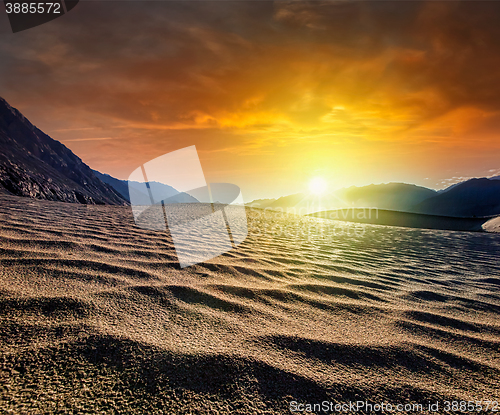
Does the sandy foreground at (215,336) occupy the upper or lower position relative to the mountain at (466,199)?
lower

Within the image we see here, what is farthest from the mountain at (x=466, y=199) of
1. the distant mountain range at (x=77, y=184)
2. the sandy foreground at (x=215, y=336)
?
the sandy foreground at (x=215, y=336)

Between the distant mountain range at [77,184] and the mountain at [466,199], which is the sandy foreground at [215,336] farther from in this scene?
the mountain at [466,199]

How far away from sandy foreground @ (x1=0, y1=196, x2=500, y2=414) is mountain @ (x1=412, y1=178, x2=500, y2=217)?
39.7 m

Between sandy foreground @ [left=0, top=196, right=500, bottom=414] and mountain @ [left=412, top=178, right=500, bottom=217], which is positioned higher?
mountain @ [left=412, top=178, right=500, bottom=217]

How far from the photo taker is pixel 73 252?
233 centimetres

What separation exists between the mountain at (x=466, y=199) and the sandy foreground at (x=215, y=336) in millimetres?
39696

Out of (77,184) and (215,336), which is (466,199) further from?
(77,184)

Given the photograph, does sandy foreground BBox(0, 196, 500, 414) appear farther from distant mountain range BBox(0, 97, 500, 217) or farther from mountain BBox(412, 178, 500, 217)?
mountain BBox(412, 178, 500, 217)

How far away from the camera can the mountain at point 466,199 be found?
1317 inches

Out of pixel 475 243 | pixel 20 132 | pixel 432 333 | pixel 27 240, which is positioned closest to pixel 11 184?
pixel 27 240

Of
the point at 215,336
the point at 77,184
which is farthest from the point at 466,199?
the point at 77,184

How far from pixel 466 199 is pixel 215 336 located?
48169 mm

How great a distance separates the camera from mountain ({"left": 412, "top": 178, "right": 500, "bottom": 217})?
33.5 m

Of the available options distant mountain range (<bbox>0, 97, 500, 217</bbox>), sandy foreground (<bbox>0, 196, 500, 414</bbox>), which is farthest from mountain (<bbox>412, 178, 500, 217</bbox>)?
sandy foreground (<bbox>0, 196, 500, 414</bbox>)
